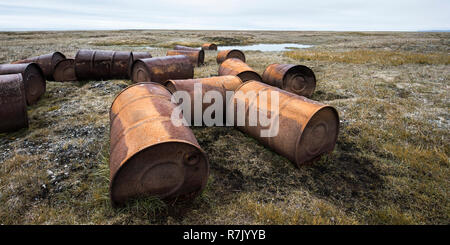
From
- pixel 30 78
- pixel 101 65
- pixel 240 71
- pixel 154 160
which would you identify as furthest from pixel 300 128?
pixel 101 65

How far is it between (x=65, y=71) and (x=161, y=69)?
13.9ft

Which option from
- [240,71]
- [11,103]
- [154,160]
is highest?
[240,71]

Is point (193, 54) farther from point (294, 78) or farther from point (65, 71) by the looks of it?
point (294, 78)

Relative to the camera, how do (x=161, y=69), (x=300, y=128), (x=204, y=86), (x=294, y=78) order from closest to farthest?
(x=300, y=128)
(x=204, y=86)
(x=294, y=78)
(x=161, y=69)

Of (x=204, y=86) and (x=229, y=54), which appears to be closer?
(x=204, y=86)

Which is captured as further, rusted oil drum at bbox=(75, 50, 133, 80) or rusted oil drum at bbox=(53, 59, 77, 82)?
rusted oil drum at bbox=(53, 59, 77, 82)

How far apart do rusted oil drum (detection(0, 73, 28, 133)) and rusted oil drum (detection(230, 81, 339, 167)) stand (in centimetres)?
474

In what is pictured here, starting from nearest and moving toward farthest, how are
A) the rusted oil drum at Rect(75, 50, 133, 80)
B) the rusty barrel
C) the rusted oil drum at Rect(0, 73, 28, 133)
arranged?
1. the rusted oil drum at Rect(0, 73, 28, 133)
2. the rusty barrel
3. the rusted oil drum at Rect(75, 50, 133, 80)

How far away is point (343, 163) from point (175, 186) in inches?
122

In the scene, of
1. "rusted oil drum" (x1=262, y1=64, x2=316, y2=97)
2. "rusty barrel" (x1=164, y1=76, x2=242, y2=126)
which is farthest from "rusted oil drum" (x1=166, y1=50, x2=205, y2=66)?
"rusty barrel" (x1=164, y1=76, x2=242, y2=126)

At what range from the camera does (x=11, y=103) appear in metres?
4.47

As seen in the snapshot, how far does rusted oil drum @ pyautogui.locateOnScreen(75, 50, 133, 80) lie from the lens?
8422mm

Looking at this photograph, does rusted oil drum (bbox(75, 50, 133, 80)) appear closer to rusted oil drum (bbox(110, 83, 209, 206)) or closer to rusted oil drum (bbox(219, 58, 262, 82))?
rusted oil drum (bbox(219, 58, 262, 82))
